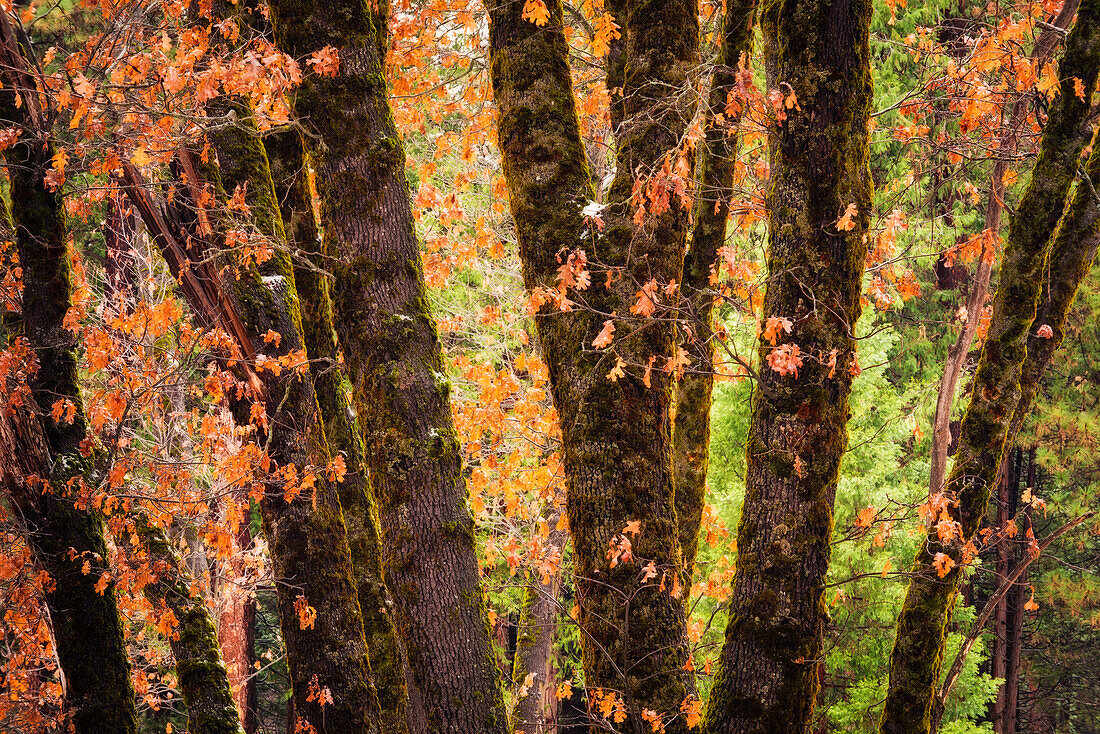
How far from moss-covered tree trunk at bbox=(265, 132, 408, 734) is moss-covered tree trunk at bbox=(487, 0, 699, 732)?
1.60 meters

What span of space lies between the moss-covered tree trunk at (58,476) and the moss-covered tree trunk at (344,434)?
1.39 m

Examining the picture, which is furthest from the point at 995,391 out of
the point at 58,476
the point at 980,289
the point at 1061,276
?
the point at 58,476

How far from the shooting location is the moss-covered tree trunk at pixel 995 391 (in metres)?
3.87

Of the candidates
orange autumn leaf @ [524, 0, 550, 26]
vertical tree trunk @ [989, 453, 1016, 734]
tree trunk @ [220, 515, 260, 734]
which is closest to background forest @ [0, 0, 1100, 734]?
orange autumn leaf @ [524, 0, 550, 26]

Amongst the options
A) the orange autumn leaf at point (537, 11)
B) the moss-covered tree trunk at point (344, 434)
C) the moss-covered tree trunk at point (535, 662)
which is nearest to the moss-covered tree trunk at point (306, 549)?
the moss-covered tree trunk at point (344, 434)

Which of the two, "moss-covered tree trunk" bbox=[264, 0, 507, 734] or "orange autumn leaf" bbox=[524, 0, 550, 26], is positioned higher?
"orange autumn leaf" bbox=[524, 0, 550, 26]

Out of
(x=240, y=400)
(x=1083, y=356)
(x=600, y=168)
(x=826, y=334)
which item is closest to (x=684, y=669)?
(x=826, y=334)

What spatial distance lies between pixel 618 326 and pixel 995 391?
2069 millimetres

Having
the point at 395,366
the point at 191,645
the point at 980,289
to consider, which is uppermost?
the point at 980,289

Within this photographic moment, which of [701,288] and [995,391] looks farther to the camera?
[701,288]

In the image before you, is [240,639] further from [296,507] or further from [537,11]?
[537,11]

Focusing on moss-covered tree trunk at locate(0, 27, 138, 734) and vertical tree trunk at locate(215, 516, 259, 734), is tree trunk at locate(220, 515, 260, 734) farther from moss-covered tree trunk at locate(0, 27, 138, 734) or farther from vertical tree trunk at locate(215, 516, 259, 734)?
moss-covered tree trunk at locate(0, 27, 138, 734)

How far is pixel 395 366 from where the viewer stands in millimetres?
3814

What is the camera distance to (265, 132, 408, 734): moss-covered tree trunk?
482cm
